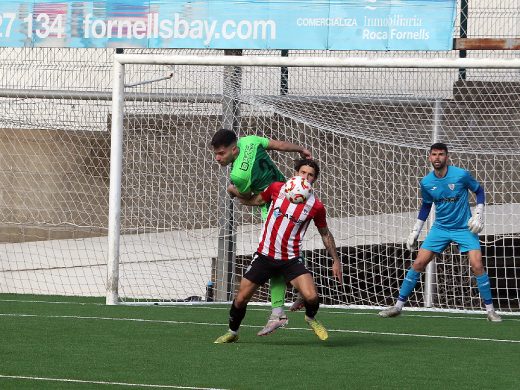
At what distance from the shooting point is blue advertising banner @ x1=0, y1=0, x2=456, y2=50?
15266mm

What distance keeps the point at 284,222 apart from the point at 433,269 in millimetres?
6530

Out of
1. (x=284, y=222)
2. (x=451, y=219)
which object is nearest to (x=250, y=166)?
(x=284, y=222)

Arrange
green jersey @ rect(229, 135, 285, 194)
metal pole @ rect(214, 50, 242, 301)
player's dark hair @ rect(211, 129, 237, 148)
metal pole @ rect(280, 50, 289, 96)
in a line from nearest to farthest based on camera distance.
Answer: player's dark hair @ rect(211, 129, 237, 148) → green jersey @ rect(229, 135, 285, 194) → metal pole @ rect(214, 50, 242, 301) → metal pole @ rect(280, 50, 289, 96)

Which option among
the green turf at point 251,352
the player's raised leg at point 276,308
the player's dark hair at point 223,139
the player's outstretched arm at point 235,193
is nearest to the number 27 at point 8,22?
the green turf at point 251,352

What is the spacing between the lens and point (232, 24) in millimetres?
15797

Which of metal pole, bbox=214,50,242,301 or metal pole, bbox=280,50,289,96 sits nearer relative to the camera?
metal pole, bbox=214,50,242,301

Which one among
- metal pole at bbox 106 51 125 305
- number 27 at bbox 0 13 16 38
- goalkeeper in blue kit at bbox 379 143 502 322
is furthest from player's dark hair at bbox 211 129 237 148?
number 27 at bbox 0 13 16 38

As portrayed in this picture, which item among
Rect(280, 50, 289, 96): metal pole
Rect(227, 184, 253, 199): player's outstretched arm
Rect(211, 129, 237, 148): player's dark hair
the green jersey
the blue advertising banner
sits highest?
the blue advertising banner

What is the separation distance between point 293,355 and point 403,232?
7170mm

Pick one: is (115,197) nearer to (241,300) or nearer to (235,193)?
(235,193)

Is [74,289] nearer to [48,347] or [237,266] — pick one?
[237,266]

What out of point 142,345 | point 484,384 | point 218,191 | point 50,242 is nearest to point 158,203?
point 218,191

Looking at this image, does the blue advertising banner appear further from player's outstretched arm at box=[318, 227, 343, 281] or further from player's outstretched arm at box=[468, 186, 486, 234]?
player's outstretched arm at box=[318, 227, 343, 281]

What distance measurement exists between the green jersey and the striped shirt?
0.55m
